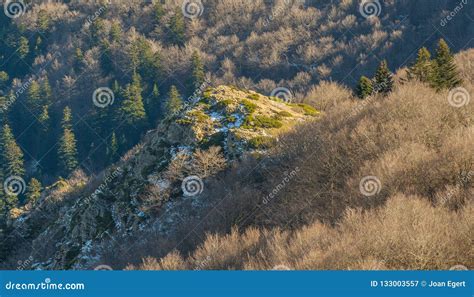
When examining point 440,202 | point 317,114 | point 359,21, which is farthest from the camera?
point 359,21

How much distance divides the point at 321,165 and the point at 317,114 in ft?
57.8

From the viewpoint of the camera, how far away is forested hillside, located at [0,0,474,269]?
35531 mm

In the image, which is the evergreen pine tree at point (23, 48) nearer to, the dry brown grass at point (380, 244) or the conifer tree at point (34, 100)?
the conifer tree at point (34, 100)

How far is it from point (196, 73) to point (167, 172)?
79.4 metres

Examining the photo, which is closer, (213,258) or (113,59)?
(213,258)

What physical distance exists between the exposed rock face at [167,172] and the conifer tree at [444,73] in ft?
49.6

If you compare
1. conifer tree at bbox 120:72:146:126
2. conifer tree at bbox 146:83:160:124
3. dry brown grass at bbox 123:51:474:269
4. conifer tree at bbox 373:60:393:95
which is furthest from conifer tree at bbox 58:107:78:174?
dry brown grass at bbox 123:51:474:269

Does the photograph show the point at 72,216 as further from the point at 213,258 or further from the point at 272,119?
the point at 213,258

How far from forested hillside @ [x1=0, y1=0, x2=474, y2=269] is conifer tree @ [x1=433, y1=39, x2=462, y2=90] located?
21 cm

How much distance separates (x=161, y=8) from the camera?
15338cm

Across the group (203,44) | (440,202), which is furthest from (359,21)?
(440,202)

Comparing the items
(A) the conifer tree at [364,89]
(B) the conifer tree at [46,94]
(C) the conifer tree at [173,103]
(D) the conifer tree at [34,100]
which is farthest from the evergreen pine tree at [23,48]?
(A) the conifer tree at [364,89]

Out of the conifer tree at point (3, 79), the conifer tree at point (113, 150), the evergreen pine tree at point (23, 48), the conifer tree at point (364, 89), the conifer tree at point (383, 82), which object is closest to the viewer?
the conifer tree at point (383, 82)

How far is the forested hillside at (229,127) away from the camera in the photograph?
35.5 m
